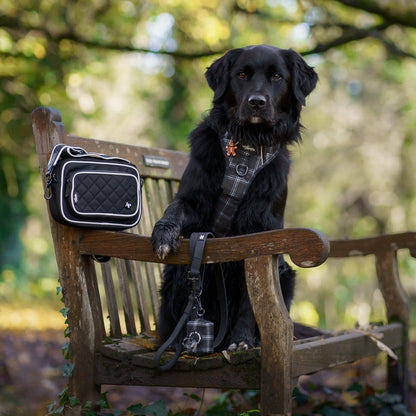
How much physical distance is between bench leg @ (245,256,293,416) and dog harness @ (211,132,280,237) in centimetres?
44

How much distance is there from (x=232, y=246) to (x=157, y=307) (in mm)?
1116

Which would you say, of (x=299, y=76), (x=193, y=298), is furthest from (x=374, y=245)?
(x=193, y=298)

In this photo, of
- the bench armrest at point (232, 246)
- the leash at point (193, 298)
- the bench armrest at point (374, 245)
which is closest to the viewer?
the bench armrest at point (232, 246)

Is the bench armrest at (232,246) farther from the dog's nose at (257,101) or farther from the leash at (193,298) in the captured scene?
the dog's nose at (257,101)

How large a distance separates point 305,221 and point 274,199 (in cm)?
1264

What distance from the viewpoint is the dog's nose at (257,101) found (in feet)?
7.99

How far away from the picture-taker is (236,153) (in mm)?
2498

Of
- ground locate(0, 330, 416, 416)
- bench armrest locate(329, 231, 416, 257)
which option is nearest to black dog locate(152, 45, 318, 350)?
ground locate(0, 330, 416, 416)

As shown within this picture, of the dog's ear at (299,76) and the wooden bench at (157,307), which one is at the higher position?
the dog's ear at (299,76)

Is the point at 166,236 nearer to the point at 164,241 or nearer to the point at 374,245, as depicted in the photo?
the point at 164,241

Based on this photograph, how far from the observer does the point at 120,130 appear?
1384 cm

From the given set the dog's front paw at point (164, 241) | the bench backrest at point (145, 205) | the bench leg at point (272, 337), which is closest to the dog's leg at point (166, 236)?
the dog's front paw at point (164, 241)

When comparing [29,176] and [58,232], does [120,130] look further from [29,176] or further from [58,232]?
[58,232]

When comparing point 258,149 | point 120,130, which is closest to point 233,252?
point 258,149
